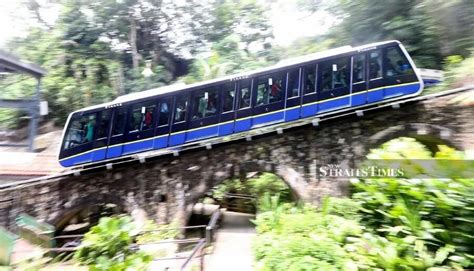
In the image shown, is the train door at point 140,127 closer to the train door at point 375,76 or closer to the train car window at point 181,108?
the train car window at point 181,108

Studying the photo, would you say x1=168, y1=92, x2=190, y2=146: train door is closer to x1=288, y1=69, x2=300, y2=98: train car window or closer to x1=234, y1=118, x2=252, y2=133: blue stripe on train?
x1=234, y1=118, x2=252, y2=133: blue stripe on train

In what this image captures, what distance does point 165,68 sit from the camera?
1859cm

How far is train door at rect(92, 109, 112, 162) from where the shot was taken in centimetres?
1054

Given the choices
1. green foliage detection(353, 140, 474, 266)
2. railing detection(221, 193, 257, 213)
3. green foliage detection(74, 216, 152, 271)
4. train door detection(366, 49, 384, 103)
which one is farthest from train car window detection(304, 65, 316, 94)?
green foliage detection(74, 216, 152, 271)

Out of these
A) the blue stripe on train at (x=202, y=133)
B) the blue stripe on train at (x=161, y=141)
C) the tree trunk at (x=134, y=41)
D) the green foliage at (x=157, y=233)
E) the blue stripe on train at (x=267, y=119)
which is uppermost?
the tree trunk at (x=134, y=41)

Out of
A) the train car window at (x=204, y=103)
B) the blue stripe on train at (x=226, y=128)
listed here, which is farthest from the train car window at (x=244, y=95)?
the train car window at (x=204, y=103)

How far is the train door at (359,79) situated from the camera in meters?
9.05

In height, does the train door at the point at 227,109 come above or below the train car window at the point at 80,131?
above

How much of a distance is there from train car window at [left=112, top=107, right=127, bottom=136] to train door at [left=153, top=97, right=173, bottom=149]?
103cm

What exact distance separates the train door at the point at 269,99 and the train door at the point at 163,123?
2.46 meters

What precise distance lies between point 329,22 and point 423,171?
557 inches

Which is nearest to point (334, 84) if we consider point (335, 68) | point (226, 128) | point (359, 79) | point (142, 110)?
point (335, 68)

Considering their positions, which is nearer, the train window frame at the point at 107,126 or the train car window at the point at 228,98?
the train car window at the point at 228,98

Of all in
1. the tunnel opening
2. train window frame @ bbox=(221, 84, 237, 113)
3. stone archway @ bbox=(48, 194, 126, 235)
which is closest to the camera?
train window frame @ bbox=(221, 84, 237, 113)
